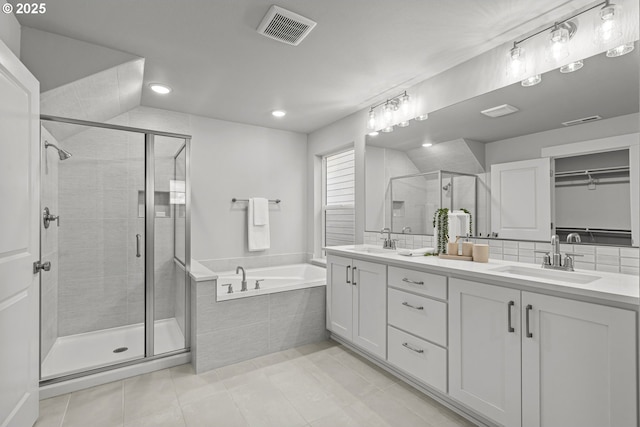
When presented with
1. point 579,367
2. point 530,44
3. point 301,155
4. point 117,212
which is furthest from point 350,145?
point 579,367

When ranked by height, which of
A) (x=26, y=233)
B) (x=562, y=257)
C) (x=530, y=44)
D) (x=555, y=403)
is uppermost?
(x=530, y=44)

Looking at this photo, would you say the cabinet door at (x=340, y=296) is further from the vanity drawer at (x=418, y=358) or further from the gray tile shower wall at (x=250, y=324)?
the vanity drawer at (x=418, y=358)

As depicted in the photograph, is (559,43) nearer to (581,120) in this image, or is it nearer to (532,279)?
(581,120)

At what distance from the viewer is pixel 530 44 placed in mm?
1882

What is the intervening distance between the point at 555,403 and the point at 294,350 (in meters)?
1.90

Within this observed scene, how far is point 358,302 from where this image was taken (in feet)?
8.32

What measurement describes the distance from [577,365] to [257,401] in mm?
1725

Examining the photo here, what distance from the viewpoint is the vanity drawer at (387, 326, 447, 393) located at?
1.86 meters

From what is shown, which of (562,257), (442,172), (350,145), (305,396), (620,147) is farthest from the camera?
(350,145)

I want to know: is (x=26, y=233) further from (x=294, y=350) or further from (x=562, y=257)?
(x=562, y=257)

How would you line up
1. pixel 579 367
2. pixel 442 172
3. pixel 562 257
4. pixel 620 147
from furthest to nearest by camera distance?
pixel 442 172
pixel 562 257
pixel 620 147
pixel 579 367

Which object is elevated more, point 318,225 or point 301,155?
point 301,155

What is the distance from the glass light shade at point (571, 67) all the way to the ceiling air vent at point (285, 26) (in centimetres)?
142

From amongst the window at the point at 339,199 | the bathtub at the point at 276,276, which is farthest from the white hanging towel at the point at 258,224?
the window at the point at 339,199
